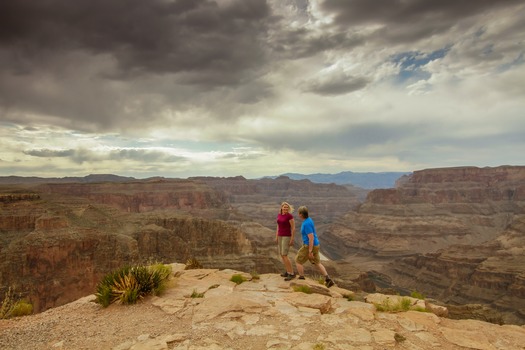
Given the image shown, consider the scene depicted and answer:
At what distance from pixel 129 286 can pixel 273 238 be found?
9046 centimetres

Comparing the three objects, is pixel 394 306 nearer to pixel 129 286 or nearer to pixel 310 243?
pixel 310 243

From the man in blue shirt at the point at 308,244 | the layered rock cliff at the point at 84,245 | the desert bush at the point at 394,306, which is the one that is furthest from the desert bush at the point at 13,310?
the layered rock cliff at the point at 84,245

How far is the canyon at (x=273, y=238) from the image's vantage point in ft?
136

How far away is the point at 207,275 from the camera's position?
12641 mm

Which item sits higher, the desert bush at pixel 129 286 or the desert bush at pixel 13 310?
the desert bush at pixel 129 286

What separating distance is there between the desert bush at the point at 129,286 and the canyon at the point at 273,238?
15.0 meters

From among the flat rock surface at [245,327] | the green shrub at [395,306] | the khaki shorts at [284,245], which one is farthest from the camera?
the khaki shorts at [284,245]

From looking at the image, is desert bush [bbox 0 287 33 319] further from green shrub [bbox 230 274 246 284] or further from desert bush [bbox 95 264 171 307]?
green shrub [bbox 230 274 246 284]

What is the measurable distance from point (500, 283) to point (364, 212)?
89.8m

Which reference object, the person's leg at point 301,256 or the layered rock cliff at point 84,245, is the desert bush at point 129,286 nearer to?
the person's leg at point 301,256

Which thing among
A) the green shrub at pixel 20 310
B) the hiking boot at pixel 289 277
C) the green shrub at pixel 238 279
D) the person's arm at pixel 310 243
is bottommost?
the green shrub at pixel 20 310

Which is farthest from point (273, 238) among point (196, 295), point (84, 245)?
point (196, 295)

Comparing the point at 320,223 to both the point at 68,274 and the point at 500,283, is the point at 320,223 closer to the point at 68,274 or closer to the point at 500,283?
the point at 500,283

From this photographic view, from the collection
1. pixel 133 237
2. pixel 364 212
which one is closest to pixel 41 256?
pixel 133 237
